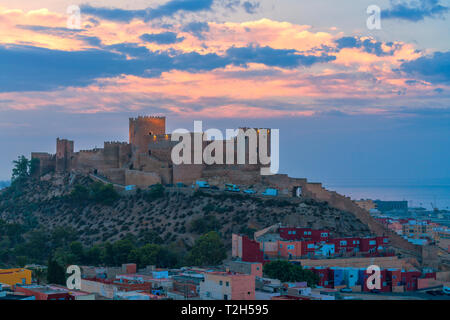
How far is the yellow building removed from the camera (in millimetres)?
19641

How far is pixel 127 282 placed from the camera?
1912 cm

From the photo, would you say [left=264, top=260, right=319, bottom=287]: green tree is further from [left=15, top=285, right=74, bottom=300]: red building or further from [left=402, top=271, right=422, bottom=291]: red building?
[left=15, top=285, right=74, bottom=300]: red building

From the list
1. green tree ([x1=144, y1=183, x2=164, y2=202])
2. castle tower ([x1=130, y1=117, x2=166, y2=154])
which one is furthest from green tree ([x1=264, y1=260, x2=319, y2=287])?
castle tower ([x1=130, y1=117, x2=166, y2=154])

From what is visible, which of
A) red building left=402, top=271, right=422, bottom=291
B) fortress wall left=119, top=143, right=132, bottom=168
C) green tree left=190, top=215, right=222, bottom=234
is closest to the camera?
red building left=402, top=271, right=422, bottom=291

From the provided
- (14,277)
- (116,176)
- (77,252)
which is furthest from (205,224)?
(14,277)

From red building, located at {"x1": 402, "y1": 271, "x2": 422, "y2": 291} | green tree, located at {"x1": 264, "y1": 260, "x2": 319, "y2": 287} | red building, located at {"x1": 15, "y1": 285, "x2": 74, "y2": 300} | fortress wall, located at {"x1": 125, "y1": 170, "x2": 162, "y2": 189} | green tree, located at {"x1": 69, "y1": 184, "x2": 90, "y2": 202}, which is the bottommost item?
red building, located at {"x1": 402, "y1": 271, "x2": 422, "y2": 291}

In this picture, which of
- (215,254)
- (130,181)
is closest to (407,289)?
(215,254)

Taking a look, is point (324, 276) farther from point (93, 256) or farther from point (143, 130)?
point (143, 130)

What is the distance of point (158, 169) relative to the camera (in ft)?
121

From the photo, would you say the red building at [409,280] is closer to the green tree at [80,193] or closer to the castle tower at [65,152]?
the green tree at [80,193]

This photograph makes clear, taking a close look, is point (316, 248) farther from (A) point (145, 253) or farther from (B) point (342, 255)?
(A) point (145, 253)

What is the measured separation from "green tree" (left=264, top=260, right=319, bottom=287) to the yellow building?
7.83 metres

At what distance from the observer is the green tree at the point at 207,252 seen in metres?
27.2

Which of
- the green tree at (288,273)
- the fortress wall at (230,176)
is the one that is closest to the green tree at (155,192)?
the fortress wall at (230,176)
